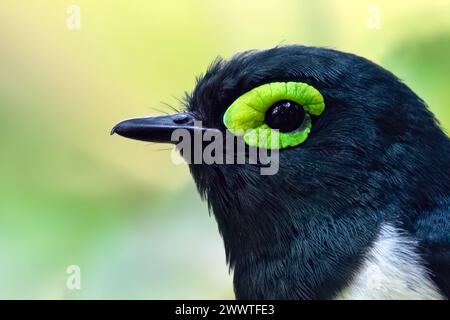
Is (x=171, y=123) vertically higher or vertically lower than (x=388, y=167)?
higher

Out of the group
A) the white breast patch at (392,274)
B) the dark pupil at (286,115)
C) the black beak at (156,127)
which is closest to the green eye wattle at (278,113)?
the dark pupil at (286,115)

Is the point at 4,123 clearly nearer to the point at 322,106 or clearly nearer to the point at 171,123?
the point at 171,123

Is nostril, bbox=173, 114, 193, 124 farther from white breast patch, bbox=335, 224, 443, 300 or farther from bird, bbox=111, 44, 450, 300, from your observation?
white breast patch, bbox=335, 224, 443, 300

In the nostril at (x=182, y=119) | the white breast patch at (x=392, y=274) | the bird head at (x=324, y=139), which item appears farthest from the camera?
the nostril at (x=182, y=119)

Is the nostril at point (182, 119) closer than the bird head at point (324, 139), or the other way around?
the bird head at point (324, 139)

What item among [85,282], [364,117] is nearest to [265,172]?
[364,117]

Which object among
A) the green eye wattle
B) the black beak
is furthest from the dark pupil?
the black beak

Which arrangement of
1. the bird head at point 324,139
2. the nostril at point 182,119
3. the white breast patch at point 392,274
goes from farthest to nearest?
the nostril at point 182,119 → the bird head at point 324,139 → the white breast patch at point 392,274

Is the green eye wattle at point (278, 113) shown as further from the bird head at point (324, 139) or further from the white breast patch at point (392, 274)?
the white breast patch at point (392, 274)
